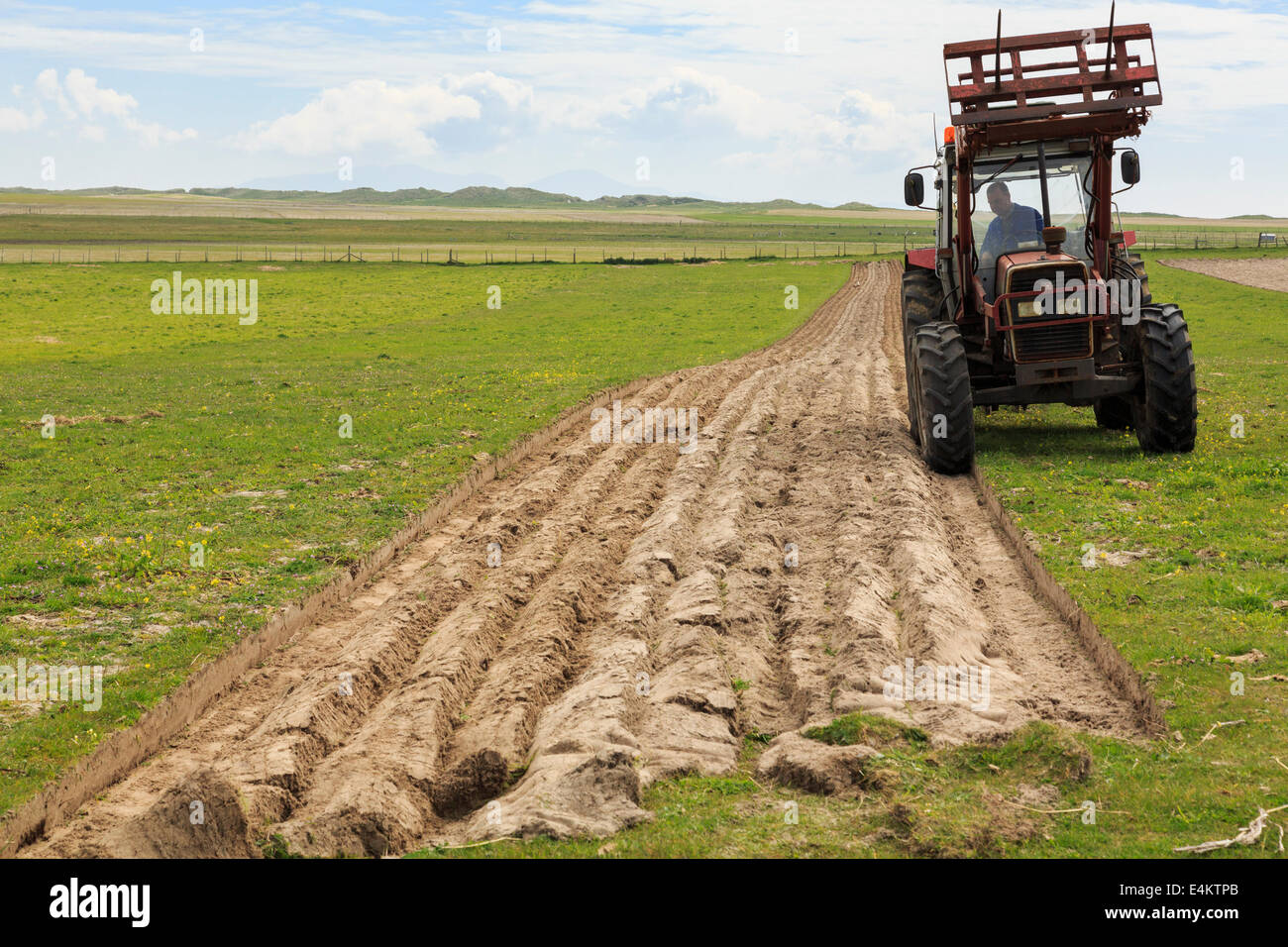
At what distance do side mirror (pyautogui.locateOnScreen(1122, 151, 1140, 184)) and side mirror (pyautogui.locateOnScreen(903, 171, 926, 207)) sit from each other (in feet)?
8.02

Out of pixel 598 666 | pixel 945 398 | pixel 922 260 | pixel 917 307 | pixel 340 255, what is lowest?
pixel 598 666

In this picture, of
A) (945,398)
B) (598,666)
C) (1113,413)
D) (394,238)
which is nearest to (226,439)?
(945,398)

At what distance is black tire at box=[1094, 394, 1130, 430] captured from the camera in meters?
15.5

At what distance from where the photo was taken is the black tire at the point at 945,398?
42.9 feet

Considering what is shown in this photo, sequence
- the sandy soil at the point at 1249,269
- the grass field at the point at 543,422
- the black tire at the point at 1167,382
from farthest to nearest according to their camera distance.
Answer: the sandy soil at the point at 1249,269
the black tire at the point at 1167,382
the grass field at the point at 543,422

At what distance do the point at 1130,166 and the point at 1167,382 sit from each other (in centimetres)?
269

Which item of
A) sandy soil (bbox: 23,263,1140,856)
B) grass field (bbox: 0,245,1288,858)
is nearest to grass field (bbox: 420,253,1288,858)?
grass field (bbox: 0,245,1288,858)

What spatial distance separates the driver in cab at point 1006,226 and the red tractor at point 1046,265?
13mm

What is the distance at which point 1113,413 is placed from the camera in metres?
15.8

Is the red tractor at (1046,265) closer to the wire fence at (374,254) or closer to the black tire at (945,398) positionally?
the black tire at (945,398)

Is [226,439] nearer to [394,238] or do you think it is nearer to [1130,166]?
[1130,166]

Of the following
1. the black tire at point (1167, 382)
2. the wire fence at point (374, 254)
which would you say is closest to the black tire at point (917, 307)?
the black tire at point (1167, 382)
